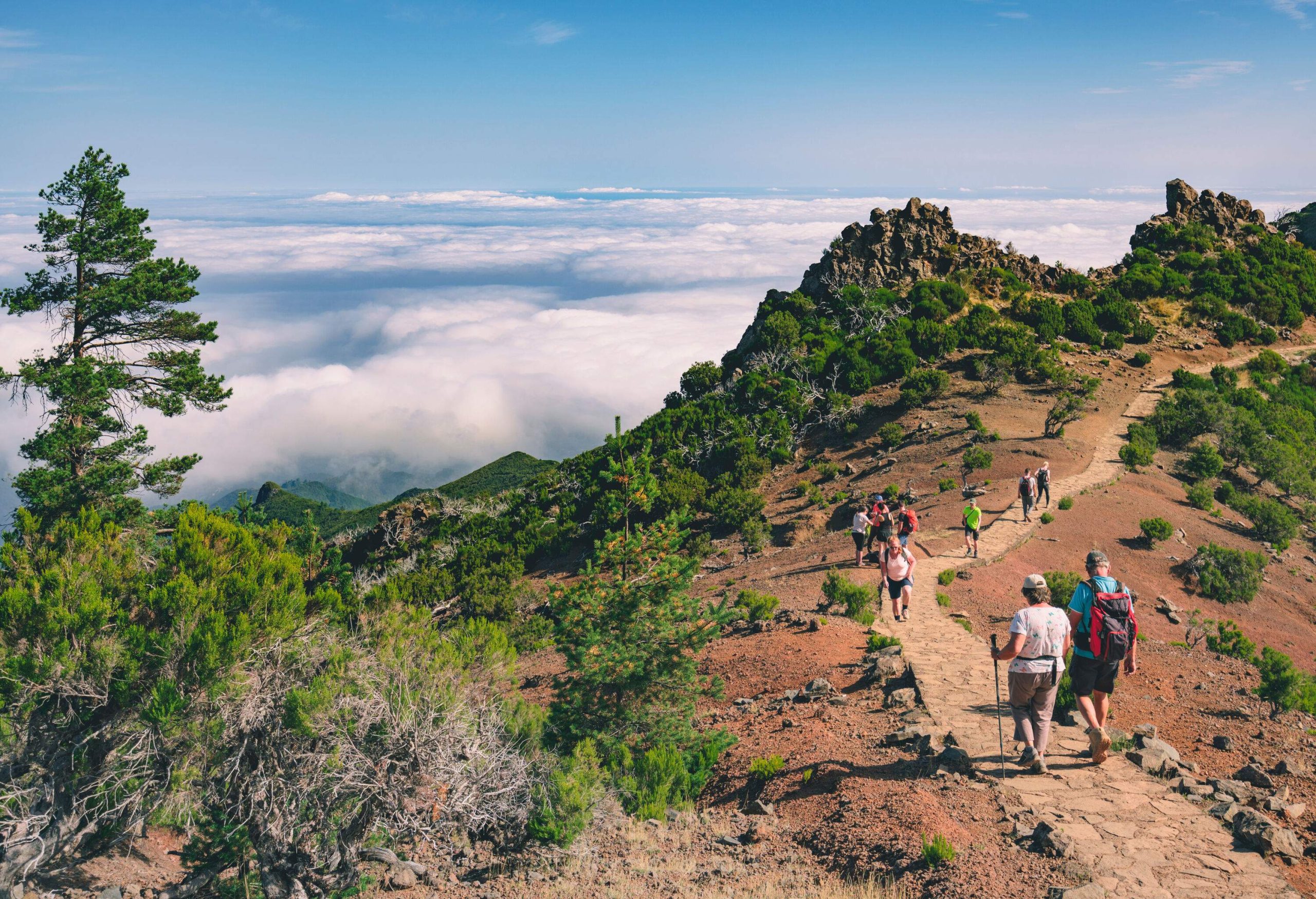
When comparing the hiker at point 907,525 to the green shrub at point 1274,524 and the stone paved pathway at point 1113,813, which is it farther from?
the green shrub at point 1274,524

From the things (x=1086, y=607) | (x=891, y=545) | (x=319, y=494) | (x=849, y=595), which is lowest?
(x=319, y=494)

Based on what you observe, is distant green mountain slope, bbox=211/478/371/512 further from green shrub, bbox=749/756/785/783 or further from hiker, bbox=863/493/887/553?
green shrub, bbox=749/756/785/783

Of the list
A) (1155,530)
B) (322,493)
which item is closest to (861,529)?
(1155,530)

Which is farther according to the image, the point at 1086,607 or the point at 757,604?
the point at 757,604

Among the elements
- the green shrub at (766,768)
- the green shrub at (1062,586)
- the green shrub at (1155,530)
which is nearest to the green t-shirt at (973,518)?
the green shrub at (1062,586)

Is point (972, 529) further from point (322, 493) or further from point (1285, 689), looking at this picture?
point (322, 493)

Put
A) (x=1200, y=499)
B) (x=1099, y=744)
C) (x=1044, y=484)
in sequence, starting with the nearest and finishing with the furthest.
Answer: (x=1099, y=744) → (x=1044, y=484) → (x=1200, y=499)

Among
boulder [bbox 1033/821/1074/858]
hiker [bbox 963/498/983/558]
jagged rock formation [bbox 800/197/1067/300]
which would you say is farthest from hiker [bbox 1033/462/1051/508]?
A: jagged rock formation [bbox 800/197/1067/300]

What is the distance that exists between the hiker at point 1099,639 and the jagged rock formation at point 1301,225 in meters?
54.1

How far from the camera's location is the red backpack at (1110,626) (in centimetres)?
637

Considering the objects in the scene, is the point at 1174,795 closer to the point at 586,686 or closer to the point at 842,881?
the point at 842,881

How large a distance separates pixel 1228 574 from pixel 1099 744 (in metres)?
12.1

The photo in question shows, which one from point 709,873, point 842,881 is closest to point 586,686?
point 709,873

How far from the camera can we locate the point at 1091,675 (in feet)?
21.4
